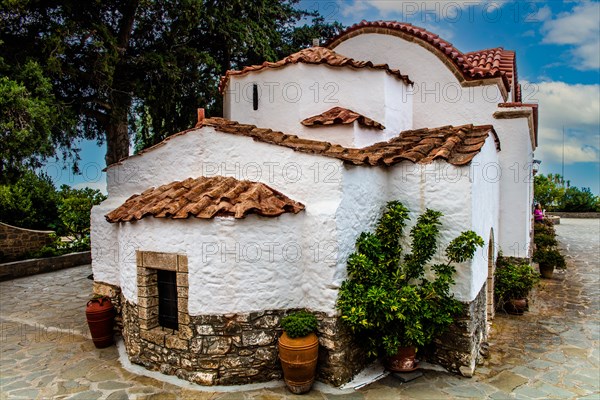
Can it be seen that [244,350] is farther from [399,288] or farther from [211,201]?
[399,288]

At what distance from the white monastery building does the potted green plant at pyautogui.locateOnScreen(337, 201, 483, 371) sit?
0.18 metres

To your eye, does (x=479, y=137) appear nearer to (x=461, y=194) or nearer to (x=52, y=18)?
(x=461, y=194)

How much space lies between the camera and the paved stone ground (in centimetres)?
503

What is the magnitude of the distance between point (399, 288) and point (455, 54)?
5.54 meters

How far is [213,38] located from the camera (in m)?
14.1

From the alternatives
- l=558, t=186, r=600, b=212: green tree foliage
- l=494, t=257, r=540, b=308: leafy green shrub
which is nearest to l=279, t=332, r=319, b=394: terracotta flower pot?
l=494, t=257, r=540, b=308: leafy green shrub

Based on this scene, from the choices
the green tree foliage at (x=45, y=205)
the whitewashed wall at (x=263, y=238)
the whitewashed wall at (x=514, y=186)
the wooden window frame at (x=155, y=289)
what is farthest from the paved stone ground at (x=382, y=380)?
the green tree foliage at (x=45, y=205)

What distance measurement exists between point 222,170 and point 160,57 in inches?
279

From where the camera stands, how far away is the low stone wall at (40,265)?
12.0 m

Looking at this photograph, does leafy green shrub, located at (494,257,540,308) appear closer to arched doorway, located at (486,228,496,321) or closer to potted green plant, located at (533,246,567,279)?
arched doorway, located at (486,228,496,321)

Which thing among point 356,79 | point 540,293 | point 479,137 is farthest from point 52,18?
point 540,293

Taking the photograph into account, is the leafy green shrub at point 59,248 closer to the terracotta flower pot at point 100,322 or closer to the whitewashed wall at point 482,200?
the terracotta flower pot at point 100,322

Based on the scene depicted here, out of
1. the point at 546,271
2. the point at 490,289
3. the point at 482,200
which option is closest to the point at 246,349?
the point at 482,200

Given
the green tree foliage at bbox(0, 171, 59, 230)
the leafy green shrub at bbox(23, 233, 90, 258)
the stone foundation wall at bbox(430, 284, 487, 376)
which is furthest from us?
the green tree foliage at bbox(0, 171, 59, 230)
